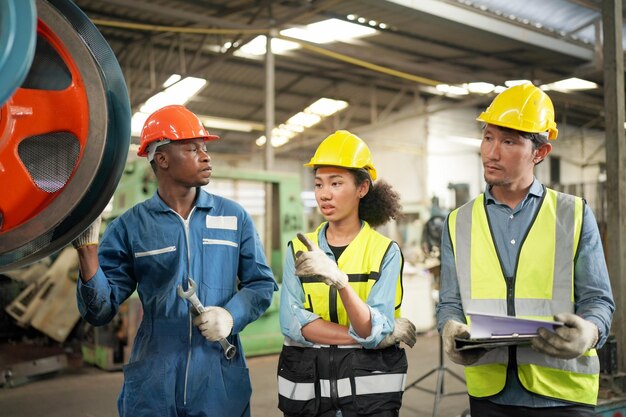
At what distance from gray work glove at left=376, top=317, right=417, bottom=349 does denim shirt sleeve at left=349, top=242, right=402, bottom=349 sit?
3 centimetres

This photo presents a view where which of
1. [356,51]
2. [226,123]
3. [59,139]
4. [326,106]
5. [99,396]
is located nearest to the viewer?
[59,139]

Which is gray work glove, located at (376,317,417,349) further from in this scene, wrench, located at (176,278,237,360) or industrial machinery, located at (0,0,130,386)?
industrial machinery, located at (0,0,130,386)

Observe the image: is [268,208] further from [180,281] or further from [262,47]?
[180,281]

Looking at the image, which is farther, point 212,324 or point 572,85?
point 572,85

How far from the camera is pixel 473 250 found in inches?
63.0

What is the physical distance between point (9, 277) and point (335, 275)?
18.2 ft

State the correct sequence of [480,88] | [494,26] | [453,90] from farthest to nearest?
[453,90]
[480,88]
[494,26]

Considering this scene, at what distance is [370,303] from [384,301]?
Answer: 0.04 metres

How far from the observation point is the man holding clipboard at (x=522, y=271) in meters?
1.49

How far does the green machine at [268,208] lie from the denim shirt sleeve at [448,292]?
368cm

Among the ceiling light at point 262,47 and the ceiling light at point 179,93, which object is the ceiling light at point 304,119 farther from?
the ceiling light at point 262,47

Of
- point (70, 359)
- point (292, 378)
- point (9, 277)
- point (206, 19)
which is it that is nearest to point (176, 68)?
point (206, 19)

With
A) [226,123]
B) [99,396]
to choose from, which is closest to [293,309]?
[99,396]

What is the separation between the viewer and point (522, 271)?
1.54 m
